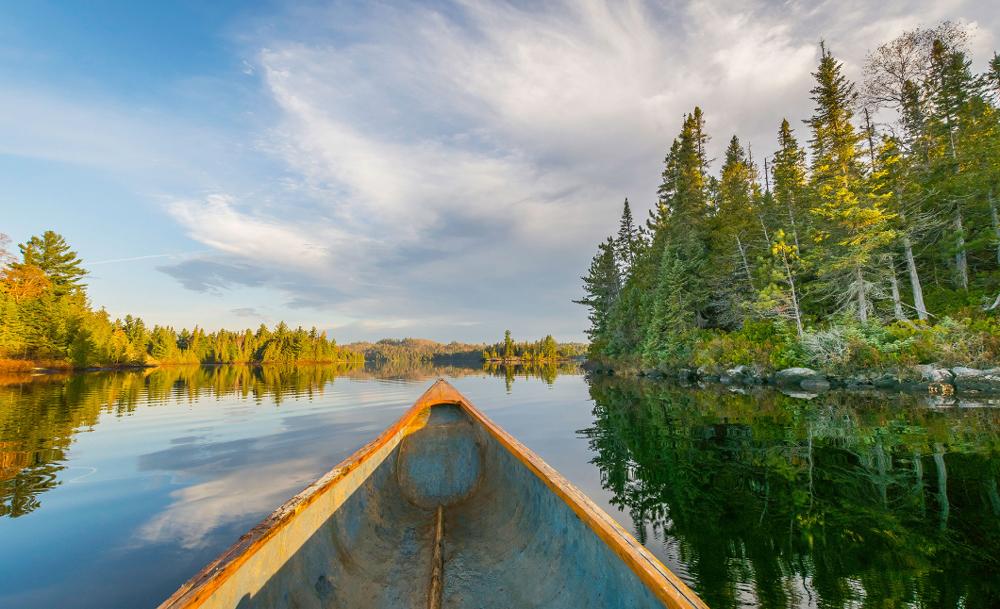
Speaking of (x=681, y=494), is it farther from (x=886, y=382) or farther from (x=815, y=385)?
(x=815, y=385)

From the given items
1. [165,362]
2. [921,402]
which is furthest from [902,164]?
[165,362]

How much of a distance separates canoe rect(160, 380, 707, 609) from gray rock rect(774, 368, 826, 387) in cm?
2366

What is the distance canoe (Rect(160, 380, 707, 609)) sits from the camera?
217 cm

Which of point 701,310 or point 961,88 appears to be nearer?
point 961,88

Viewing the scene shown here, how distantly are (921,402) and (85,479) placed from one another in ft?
84.3

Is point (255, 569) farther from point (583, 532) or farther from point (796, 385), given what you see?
point (796, 385)

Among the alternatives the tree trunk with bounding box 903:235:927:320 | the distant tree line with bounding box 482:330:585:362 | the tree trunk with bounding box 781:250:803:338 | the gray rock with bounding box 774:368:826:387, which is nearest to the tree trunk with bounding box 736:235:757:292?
the tree trunk with bounding box 781:250:803:338

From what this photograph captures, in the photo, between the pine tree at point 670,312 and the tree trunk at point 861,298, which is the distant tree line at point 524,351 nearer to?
the pine tree at point 670,312

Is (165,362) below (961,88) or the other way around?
below

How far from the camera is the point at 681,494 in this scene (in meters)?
6.55

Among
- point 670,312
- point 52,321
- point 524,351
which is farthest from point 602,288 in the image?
point 524,351

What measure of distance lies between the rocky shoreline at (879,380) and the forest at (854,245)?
515 millimetres

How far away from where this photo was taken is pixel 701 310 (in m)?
33.7

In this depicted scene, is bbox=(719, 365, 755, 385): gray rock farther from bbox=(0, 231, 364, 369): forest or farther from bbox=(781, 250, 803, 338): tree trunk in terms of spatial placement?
bbox=(0, 231, 364, 369): forest
